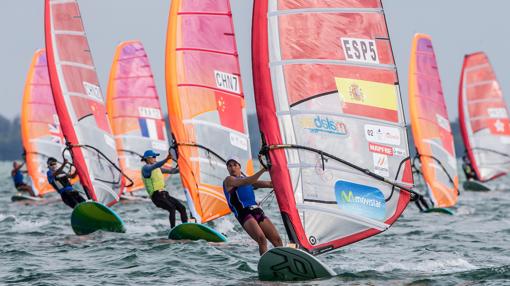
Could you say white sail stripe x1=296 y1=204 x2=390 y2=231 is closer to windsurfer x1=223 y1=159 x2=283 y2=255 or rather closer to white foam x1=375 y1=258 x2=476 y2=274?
windsurfer x1=223 y1=159 x2=283 y2=255

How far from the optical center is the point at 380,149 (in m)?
10.1

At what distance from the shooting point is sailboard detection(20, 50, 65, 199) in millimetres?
27844

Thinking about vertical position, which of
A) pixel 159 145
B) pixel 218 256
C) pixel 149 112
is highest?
pixel 218 256

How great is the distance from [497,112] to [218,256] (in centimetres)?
2416

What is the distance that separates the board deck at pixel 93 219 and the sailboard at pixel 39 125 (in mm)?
12698

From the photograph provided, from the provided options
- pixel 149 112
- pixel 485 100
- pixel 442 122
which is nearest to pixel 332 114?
pixel 442 122

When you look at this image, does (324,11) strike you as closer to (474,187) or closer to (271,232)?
(271,232)

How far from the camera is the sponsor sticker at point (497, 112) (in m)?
34.2

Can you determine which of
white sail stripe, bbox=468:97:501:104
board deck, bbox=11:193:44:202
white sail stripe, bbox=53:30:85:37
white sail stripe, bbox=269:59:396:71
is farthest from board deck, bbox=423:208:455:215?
white sail stripe, bbox=468:97:501:104

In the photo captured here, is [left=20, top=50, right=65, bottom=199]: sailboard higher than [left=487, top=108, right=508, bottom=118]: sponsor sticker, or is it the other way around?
[left=20, top=50, right=65, bottom=199]: sailboard

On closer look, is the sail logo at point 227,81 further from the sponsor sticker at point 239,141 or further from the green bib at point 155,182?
the green bib at point 155,182

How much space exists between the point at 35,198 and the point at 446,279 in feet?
63.3

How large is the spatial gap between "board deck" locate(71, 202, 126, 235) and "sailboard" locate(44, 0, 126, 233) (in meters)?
1.53

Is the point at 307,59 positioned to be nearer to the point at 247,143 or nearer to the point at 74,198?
the point at 247,143
